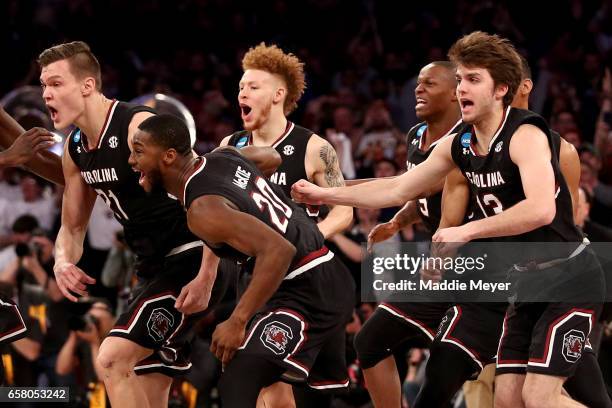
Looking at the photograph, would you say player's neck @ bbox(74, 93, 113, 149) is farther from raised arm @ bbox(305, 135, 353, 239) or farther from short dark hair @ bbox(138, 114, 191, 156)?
raised arm @ bbox(305, 135, 353, 239)

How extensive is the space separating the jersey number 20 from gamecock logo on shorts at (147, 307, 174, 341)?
0.96m

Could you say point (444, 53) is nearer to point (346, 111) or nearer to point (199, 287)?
point (346, 111)

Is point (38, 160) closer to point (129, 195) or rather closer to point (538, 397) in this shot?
point (129, 195)

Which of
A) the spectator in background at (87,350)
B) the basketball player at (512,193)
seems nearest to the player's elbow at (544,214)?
the basketball player at (512,193)

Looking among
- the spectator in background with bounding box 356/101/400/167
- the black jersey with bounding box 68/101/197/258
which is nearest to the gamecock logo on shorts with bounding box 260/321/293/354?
the black jersey with bounding box 68/101/197/258

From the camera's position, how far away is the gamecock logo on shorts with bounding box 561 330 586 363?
16.6 ft

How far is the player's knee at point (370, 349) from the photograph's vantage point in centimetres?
607

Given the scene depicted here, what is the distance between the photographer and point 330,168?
6.36m

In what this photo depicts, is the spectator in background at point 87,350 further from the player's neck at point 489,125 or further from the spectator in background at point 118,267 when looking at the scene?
the player's neck at point 489,125

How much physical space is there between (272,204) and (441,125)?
167cm

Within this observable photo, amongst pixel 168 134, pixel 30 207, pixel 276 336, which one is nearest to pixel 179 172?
pixel 168 134

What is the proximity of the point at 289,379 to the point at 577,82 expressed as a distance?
7.97 metres

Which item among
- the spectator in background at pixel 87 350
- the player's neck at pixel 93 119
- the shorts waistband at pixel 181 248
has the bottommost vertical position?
the spectator in background at pixel 87 350

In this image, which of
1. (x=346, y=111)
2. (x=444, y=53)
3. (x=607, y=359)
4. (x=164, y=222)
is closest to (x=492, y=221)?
(x=164, y=222)
